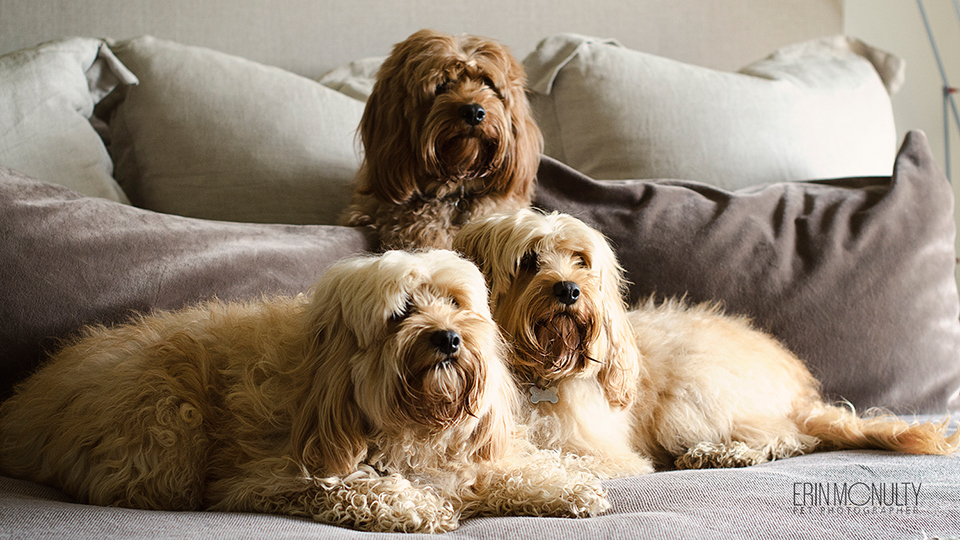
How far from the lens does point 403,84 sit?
81.0 inches

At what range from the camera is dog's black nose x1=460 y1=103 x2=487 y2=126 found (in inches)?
76.6

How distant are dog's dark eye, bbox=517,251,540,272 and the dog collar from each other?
273 mm

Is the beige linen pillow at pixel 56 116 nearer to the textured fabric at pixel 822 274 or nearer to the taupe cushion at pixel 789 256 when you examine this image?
the taupe cushion at pixel 789 256

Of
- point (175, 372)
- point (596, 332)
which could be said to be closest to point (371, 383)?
point (175, 372)

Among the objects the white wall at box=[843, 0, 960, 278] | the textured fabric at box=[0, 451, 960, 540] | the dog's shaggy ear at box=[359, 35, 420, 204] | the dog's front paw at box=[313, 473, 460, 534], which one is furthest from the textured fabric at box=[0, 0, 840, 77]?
the dog's front paw at box=[313, 473, 460, 534]

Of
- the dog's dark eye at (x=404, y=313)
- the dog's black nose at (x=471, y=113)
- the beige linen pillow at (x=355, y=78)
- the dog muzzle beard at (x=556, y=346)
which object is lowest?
the dog muzzle beard at (x=556, y=346)

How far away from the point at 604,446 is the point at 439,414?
57 cm

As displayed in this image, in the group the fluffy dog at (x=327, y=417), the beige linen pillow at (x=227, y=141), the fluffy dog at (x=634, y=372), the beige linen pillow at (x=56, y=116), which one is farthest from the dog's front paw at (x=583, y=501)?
the beige linen pillow at (x=56, y=116)

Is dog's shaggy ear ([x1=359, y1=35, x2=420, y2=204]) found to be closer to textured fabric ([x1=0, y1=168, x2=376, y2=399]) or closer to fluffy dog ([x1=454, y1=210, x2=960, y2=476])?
textured fabric ([x1=0, y1=168, x2=376, y2=399])

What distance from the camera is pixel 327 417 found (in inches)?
51.0

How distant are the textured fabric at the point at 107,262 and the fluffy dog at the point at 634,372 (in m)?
0.52

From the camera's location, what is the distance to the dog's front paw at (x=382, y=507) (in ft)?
4.24

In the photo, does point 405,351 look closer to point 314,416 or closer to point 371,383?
point 371,383

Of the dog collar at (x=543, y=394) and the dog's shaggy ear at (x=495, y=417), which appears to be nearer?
the dog's shaggy ear at (x=495, y=417)
